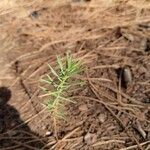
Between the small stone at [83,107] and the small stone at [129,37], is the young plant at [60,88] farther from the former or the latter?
the small stone at [129,37]

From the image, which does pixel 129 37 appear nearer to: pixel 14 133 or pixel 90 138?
pixel 90 138

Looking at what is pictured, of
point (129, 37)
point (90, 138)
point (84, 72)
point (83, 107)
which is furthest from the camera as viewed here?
point (129, 37)

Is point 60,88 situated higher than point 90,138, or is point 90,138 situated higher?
point 60,88

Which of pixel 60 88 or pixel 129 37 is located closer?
pixel 60 88

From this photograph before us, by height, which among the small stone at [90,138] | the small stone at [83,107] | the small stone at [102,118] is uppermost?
the small stone at [83,107]

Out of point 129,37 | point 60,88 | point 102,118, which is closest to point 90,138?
point 102,118

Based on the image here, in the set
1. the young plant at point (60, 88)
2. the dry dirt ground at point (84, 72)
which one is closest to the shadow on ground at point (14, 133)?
the dry dirt ground at point (84, 72)

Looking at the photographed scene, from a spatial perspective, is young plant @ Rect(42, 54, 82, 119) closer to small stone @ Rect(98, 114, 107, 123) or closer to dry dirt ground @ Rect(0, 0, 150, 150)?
dry dirt ground @ Rect(0, 0, 150, 150)

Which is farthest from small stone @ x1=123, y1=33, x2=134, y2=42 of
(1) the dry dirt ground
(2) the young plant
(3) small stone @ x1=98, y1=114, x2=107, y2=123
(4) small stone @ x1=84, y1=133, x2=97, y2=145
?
(4) small stone @ x1=84, y1=133, x2=97, y2=145
